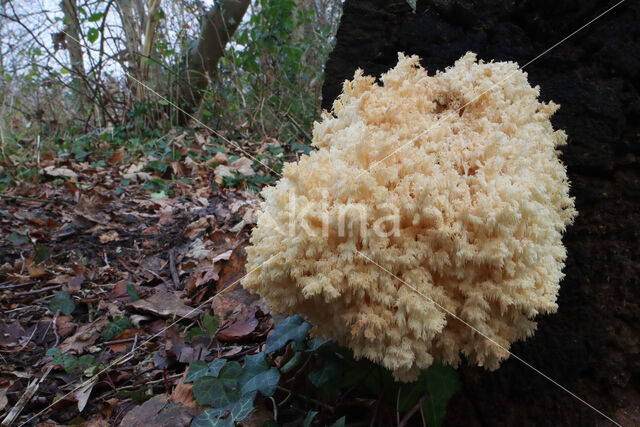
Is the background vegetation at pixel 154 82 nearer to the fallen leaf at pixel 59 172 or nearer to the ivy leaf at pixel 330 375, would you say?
the fallen leaf at pixel 59 172

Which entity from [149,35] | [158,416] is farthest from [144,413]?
[149,35]

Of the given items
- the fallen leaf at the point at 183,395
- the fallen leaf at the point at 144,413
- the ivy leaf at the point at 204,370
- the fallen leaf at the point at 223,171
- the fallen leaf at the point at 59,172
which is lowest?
the fallen leaf at the point at 144,413

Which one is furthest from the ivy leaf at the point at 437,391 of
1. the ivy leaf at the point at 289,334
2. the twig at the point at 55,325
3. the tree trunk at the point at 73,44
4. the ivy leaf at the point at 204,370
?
the tree trunk at the point at 73,44

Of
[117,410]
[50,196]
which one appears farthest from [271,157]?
[117,410]

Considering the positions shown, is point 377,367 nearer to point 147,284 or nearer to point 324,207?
point 324,207

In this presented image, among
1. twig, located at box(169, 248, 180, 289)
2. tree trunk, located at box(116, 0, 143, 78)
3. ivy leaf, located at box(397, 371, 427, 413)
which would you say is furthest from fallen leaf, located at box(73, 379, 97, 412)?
tree trunk, located at box(116, 0, 143, 78)
